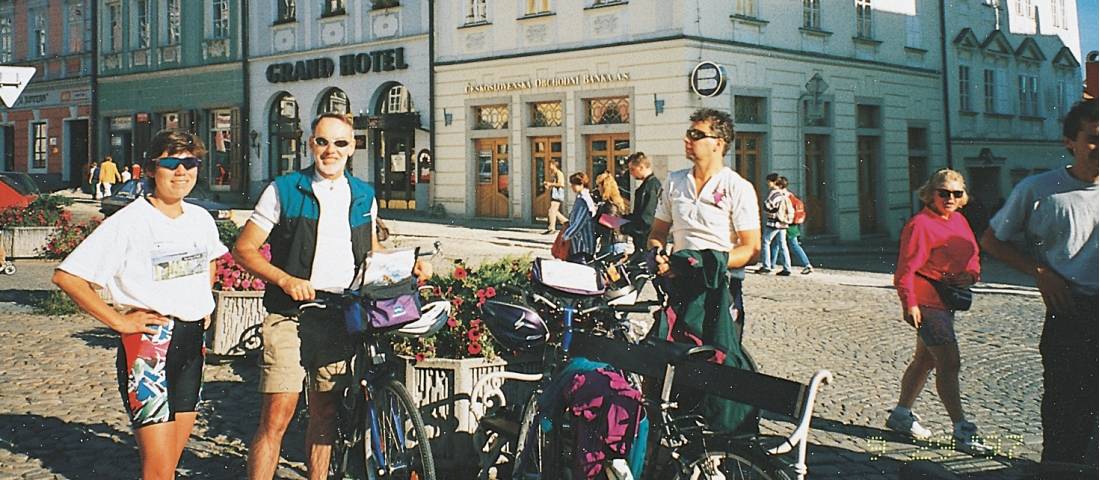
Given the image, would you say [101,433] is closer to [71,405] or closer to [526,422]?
[71,405]

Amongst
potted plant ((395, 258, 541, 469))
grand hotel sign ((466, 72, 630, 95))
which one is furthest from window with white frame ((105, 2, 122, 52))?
potted plant ((395, 258, 541, 469))

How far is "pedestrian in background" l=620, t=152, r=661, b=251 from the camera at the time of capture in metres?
7.76

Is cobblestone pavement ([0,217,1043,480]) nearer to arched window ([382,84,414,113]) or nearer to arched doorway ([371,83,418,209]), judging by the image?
arched doorway ([371,83,418,209])

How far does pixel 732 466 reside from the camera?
9.73 feet

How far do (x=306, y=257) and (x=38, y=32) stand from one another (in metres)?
36.6

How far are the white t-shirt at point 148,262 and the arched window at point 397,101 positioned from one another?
74.8 feet

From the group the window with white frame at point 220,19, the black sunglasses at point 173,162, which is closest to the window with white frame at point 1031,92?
the black sunglasses at point 173,162

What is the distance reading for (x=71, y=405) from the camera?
6.25 metres

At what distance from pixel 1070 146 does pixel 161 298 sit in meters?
2.85

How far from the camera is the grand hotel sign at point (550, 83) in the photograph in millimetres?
22109

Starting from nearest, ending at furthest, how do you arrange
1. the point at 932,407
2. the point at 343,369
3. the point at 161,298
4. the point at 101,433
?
the point at 161,298 < the point at 343,369 < the point at 101,433 < the point at 932,407

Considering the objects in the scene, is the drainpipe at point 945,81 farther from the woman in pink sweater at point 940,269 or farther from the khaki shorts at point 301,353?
the khaki shorts at point 301,353

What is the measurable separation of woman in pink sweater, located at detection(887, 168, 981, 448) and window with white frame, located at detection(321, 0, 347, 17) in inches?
939

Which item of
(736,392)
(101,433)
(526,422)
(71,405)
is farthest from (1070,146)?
(71,405)
